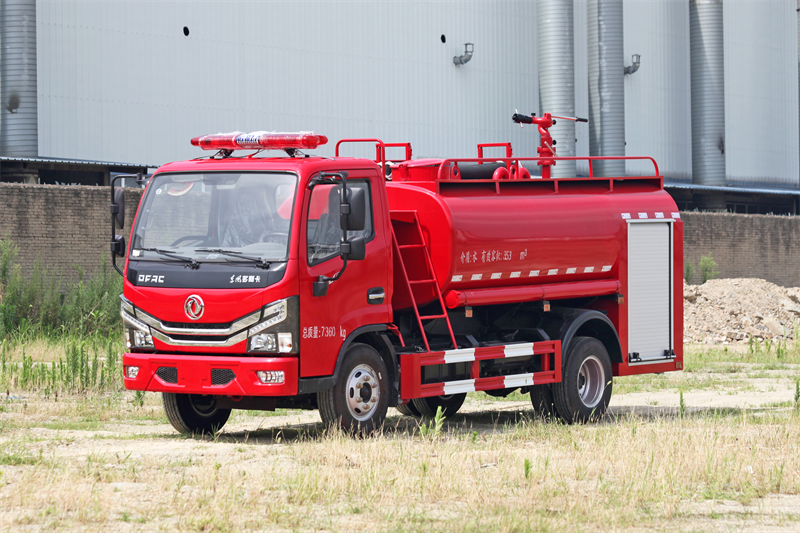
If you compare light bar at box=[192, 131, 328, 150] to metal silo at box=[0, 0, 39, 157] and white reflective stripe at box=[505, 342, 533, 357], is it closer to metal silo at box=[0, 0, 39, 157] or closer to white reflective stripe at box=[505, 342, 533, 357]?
white reflective stripe at box=[505, 342, 533, 357]

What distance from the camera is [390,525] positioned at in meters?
6.91

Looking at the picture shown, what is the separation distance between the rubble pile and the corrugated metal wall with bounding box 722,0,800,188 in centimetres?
1036

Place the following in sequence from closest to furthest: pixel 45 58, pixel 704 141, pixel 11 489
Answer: pixel 11 489 → pixel 45 58 → pixel 704 141

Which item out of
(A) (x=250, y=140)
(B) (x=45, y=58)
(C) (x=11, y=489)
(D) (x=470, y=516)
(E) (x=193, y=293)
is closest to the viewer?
(D) (x=470, y=516)

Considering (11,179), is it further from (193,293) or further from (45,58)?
(193,293)

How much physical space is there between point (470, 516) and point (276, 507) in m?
1.28

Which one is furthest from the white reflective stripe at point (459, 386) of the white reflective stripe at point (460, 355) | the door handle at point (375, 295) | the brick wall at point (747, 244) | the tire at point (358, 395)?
the brick wall at point (747, 244)

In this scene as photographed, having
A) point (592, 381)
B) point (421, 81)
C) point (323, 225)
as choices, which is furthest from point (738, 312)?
point (323, 225)

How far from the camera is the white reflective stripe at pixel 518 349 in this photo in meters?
12.2

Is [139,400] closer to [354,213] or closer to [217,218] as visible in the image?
[217,218]

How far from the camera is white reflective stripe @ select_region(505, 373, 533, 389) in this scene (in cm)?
1213

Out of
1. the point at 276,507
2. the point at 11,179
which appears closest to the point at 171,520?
the point at 276,507

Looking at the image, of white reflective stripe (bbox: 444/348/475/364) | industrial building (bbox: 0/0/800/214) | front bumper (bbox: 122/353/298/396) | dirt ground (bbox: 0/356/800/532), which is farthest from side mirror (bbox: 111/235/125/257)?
industrial building (bbox: 0/0/800/214)

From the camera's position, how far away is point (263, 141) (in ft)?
35.5
